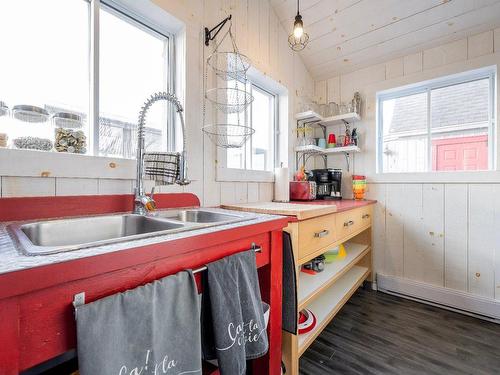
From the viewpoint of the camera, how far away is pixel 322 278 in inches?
67.6

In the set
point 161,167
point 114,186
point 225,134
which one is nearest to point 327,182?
point 225,134

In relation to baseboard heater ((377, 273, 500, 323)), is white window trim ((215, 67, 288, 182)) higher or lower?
higher

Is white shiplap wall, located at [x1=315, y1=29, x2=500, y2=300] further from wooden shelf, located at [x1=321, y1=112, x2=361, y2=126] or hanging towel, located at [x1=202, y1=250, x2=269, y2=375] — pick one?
hanging towel, located at [x1=202, y1=250, x2=269, y2=375]

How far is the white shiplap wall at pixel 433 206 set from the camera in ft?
6.56

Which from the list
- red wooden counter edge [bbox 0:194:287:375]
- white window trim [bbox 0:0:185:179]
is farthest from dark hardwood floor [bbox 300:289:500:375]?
white window trim [bbox 0:0:185:179]

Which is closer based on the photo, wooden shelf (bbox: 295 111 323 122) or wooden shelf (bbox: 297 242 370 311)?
wooden shelf (bbox: 297 242 370 311)

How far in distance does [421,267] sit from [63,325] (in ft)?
8.73

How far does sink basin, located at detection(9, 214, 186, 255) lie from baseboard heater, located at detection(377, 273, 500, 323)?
2338mm

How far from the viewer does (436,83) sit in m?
2.28

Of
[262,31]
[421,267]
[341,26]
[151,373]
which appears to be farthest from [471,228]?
[151,373]

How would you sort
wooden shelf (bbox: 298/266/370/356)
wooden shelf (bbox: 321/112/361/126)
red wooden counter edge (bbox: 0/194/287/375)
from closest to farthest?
red wooden counter edge (bbox: 0/194/287/375)
wooden shelf (bbox: 298/266/370/356)
wooden shelf (bbox: 321/112/361/126)

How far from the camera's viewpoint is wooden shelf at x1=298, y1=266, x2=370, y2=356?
143 centimetres

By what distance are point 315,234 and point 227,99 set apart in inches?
40.7

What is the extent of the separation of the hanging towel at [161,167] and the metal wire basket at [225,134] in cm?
48
